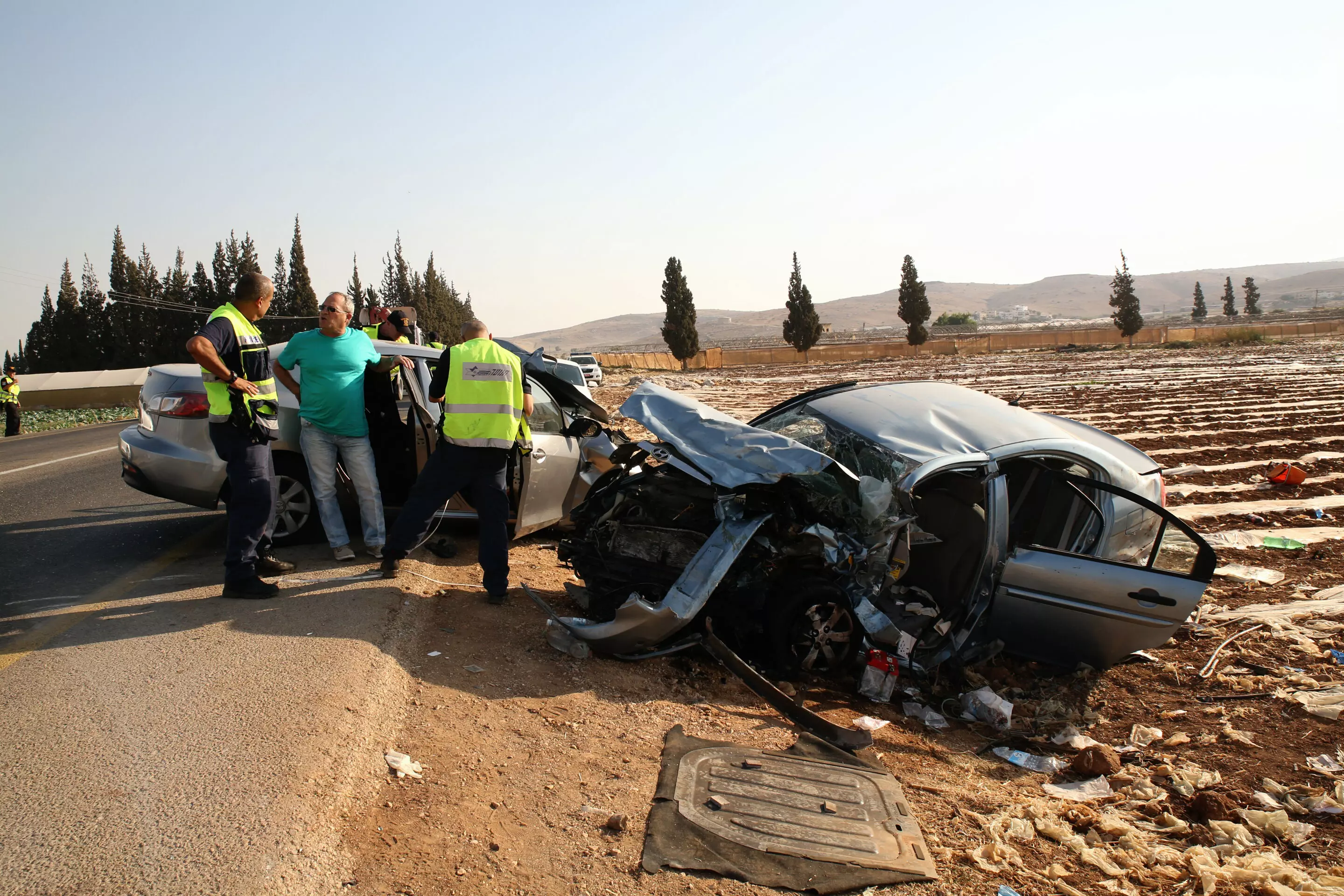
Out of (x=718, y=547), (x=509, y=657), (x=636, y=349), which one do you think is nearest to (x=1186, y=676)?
(x=718, y=547)

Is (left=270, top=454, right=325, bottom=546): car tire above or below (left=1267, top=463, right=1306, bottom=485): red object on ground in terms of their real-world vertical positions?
above

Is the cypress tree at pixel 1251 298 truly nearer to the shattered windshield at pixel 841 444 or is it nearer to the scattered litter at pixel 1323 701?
the scattered litter at pixel 1323 701

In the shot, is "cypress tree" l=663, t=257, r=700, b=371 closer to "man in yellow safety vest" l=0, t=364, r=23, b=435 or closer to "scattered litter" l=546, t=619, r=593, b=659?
"man in yellow safety vest" l=0, t=364, r=23, b=435

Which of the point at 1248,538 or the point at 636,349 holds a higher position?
the point at 636,349

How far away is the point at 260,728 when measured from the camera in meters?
3.45

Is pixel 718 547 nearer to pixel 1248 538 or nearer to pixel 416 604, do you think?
pixel 416 604

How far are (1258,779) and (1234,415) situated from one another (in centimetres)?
1553

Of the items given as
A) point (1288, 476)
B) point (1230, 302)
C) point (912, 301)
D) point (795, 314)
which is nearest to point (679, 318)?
point (795, 314)

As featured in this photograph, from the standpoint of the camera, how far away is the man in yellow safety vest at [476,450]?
5355mm

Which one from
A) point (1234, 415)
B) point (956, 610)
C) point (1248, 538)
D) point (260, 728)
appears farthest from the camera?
point (1234, 415)

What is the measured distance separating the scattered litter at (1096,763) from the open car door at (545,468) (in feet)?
12.5

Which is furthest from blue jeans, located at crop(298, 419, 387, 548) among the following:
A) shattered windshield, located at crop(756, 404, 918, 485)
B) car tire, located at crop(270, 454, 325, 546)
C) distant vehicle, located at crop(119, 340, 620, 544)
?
shattered windshield, located at crop(756, 404, 918, 485)

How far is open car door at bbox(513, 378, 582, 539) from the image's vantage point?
6.30 metres

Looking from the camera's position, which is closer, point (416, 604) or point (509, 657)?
point (509, 657)
